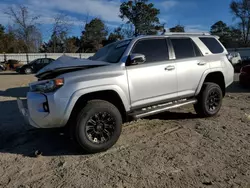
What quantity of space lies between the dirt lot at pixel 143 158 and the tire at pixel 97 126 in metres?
0.17

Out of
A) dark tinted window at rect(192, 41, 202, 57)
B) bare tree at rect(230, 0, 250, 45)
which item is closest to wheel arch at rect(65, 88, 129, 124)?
dark tinted window at rect(192, 41, 202, 57)

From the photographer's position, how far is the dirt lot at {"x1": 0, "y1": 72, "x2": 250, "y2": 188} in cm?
306

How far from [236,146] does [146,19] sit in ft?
147

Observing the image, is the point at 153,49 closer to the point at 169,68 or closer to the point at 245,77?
the point at 169,68

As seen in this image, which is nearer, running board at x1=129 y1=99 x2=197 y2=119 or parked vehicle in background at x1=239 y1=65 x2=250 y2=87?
running board at x1=129 y1=99 x2=197 y2=119

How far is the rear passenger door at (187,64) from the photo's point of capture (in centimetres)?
495

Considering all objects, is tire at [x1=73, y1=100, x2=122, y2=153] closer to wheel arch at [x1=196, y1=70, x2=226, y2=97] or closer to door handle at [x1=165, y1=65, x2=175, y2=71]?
door handle at [x1=165, y1=65, x2=175, y2=71]

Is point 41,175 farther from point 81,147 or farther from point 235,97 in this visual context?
point 235,97

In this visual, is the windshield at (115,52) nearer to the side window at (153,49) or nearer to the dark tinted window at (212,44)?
the side window at (153,49)

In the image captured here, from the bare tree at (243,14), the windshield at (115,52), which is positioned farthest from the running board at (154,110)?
the bare tree at (243,14)

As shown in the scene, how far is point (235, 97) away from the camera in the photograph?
27.3 ft

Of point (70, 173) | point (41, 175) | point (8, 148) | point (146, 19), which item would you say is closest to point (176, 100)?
point (70, 173)

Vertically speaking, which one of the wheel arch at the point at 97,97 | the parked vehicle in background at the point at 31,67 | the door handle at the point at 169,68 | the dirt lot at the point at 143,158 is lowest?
the dirt lot at the point at 143,158

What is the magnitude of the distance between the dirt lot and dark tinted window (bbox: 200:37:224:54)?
1.65 metres
